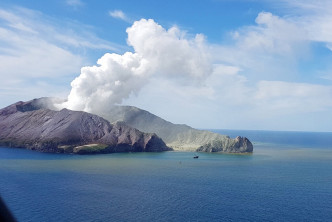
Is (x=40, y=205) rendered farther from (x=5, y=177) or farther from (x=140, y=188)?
(x=5, y=177)

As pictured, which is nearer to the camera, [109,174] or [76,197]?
[76,197]

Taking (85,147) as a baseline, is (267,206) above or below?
below

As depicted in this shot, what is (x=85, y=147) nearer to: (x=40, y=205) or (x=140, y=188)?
(x=140, y=188)

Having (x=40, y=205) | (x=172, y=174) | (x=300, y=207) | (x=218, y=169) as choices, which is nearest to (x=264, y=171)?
(x=218, y=169)

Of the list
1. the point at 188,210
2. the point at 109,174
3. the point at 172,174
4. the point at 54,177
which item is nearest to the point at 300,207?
the point at 188,210

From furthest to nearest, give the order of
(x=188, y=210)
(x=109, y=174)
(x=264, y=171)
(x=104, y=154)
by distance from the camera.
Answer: (x=104, y=154), (x=264, y=171), (x=109, y=174), (x=188, y=210)

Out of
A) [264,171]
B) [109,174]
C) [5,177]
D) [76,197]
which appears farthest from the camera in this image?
[264,171]
